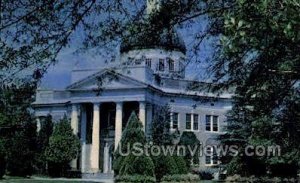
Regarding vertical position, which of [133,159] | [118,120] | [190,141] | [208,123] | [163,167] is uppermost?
[208,123]

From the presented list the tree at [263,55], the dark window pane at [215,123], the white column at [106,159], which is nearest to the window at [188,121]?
the dark window pane at [215,123]

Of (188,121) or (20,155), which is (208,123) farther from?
(20,155)

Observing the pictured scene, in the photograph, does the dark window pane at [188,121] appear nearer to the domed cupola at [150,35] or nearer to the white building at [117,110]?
the white building at [117,110]

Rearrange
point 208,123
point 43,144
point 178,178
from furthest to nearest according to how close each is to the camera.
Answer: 1. point 208,123
2. point 43,144
3. point 178,178

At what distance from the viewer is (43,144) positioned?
5491 centimetres

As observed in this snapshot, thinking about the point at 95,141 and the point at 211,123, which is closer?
the point at 95,141

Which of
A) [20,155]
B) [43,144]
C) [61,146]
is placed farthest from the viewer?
[43,144]

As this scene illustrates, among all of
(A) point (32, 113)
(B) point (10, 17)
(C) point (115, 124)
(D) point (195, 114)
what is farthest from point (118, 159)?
(B) point (10, 17)

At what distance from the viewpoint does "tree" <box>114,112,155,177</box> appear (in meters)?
38.6

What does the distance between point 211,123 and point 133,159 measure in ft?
79.4

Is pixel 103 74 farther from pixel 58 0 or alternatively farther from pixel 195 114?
pixel 195 114

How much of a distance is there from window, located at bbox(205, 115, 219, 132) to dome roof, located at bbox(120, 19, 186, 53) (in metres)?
54.3

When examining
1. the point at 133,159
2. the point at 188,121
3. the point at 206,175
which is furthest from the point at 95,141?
the point at 133,159

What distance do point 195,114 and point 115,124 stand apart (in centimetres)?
902
